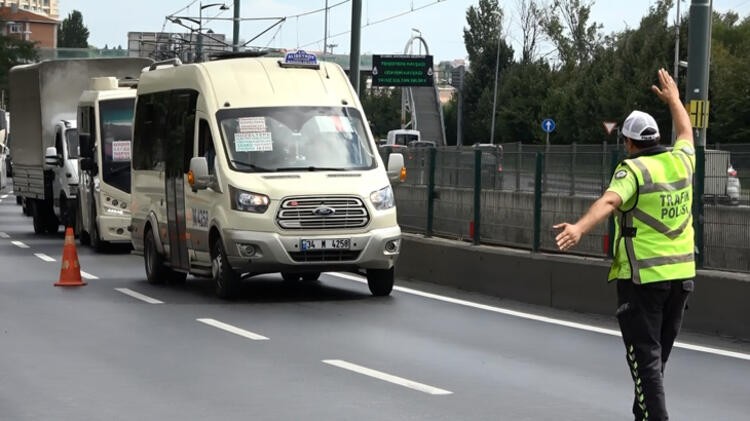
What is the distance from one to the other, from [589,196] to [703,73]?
1003 centimetres

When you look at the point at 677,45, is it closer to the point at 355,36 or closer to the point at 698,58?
the point at 355,36

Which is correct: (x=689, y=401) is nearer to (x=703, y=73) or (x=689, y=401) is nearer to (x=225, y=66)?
(x=225, y=66)

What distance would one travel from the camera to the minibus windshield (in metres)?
17.2

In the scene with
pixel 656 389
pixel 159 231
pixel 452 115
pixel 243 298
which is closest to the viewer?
pixel 656 389

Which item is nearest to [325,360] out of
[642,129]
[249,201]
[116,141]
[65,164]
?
[642,129]

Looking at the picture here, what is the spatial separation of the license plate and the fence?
7.66ft

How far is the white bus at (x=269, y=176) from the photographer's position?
16531mm

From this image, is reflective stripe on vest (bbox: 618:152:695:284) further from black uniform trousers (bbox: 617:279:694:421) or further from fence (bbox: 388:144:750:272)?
fence (bbox: 388:144:750:272)

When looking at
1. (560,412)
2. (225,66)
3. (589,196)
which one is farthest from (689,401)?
(225,66)

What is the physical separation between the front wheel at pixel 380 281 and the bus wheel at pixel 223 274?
1.49 meters

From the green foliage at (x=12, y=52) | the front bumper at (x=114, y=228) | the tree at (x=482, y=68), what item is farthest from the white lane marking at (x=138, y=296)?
the green foliage at (x=12, y=52)

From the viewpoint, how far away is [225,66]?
18109 millimetres

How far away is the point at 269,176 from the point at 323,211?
77cm

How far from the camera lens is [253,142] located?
1730 cm
